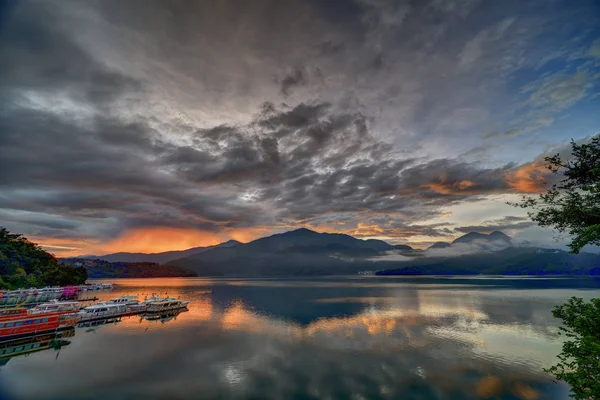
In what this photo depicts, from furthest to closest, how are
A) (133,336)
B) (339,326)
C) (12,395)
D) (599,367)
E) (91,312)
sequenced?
1. (91,312)
2. (339,326)
3. (133,336)
4. (12,395)
5. (599,367)

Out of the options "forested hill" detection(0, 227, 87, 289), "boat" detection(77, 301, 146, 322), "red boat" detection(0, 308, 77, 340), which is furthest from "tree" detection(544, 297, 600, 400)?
"forested hill" detection(0, 227, 87, 289)

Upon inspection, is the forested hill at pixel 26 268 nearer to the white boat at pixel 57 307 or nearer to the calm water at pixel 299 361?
the white boat at pixel 57 307

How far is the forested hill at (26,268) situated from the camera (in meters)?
101

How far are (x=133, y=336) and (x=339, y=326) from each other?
4230 centimetres

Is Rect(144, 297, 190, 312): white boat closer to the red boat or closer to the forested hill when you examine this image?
the red boat

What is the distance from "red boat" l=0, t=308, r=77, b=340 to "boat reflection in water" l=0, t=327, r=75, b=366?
39.3 inches

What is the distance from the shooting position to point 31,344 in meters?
45.6

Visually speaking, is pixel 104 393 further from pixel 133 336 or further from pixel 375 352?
pixel 375 352

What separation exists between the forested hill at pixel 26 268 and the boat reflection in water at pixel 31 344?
2526 inches

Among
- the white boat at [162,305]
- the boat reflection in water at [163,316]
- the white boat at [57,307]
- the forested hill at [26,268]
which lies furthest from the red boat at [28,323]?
the forested hill at [26,268]

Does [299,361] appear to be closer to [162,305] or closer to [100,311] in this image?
[162,305]

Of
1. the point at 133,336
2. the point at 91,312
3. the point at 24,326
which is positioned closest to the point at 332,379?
the point at 133,336

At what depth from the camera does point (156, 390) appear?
29.0 metres

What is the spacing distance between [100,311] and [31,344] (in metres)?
25.3
